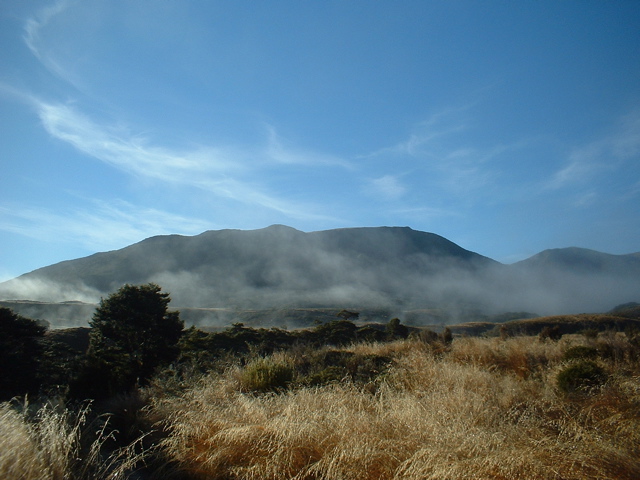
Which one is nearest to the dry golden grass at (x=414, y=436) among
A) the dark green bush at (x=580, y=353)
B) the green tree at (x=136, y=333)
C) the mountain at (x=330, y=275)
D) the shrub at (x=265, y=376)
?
the shrub at (x=265, y=376)

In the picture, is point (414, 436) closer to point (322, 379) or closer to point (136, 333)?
point (322, 379)

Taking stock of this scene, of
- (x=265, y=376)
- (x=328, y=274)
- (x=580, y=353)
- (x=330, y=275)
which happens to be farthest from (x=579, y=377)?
(x=328, y=274)

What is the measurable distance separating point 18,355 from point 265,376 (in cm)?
873

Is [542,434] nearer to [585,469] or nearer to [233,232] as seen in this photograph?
[585,469]

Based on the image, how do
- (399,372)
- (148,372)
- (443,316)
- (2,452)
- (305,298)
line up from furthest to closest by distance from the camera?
(305,298)
(443,316)
(148,372)
(399,372)
(2,452)

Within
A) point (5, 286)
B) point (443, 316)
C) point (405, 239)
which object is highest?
point (405, 239)

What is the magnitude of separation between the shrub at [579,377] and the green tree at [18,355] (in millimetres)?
12697

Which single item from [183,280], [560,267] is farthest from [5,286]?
[560,267]

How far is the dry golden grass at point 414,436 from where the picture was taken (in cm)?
352

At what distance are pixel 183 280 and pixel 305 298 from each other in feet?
113

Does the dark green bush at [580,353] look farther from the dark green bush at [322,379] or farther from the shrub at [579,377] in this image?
the dark green bush at [322,379]

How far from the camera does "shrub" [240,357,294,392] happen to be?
8.25m

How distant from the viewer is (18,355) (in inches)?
488

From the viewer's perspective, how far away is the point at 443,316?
248 feet
